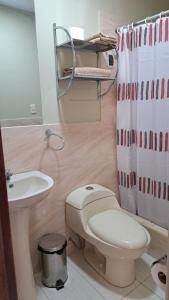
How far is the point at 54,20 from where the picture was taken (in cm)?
151

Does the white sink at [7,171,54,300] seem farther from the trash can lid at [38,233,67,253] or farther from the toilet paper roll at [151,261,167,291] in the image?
the toilet paper roll at [151,261,167,291]

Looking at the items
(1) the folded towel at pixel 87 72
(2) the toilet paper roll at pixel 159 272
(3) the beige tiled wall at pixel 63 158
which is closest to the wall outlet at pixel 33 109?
(3) the beige tiled wall at pixel 63 158

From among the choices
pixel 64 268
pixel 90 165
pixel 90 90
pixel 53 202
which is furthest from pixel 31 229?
pixel 90 90

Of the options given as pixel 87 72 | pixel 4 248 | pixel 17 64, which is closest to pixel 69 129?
pixel 87 72

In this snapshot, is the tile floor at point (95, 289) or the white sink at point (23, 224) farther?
the tile floor at point (95, 289)

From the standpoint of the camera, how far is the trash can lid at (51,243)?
1498 mm

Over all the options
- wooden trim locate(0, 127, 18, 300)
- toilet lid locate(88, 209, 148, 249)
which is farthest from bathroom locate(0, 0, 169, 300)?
wooden trim locate(0, 127, 18, 300)

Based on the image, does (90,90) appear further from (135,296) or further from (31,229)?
(135,296)

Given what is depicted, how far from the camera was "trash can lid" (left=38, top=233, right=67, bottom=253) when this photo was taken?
1.50 m

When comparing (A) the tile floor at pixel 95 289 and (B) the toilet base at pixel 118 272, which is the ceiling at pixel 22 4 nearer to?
(B) the toilet base at pixel 118 272

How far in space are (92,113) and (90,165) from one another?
0.45 meters

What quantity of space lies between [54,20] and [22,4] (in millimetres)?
236

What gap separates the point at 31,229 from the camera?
5.22ft

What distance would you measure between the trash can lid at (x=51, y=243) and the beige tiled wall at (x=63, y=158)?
0.08m
